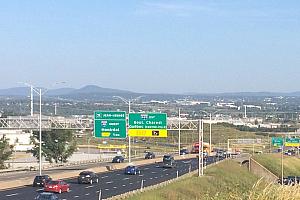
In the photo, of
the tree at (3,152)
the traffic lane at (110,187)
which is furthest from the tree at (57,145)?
the traffic lane at (110,187)

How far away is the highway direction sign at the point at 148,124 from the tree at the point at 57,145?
132ft

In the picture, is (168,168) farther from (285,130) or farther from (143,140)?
(285,130)

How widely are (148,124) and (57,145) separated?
42275 millimetres

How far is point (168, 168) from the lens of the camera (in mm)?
87688

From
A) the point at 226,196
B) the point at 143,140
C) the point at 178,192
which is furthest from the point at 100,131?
the point at 143,140

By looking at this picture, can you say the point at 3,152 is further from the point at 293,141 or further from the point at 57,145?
the point at 293,141

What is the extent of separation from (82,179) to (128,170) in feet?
48.2

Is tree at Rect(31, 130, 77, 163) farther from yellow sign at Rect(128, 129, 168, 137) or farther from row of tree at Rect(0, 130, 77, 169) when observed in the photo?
yellow sign at Rect(128, 129, 168, 137)

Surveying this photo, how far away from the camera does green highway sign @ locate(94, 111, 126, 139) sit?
7088 centimetres

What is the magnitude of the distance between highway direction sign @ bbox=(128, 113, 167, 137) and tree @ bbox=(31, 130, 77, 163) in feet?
132

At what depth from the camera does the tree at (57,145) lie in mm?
111500

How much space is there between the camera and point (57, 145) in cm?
11250

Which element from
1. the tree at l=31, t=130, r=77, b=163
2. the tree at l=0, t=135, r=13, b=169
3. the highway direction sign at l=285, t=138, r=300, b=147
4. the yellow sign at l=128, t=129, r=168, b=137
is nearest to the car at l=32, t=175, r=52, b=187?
the yellow sign at l=128, t=129, r=168, b=137

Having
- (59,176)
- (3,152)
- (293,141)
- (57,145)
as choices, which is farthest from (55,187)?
(293,141)
